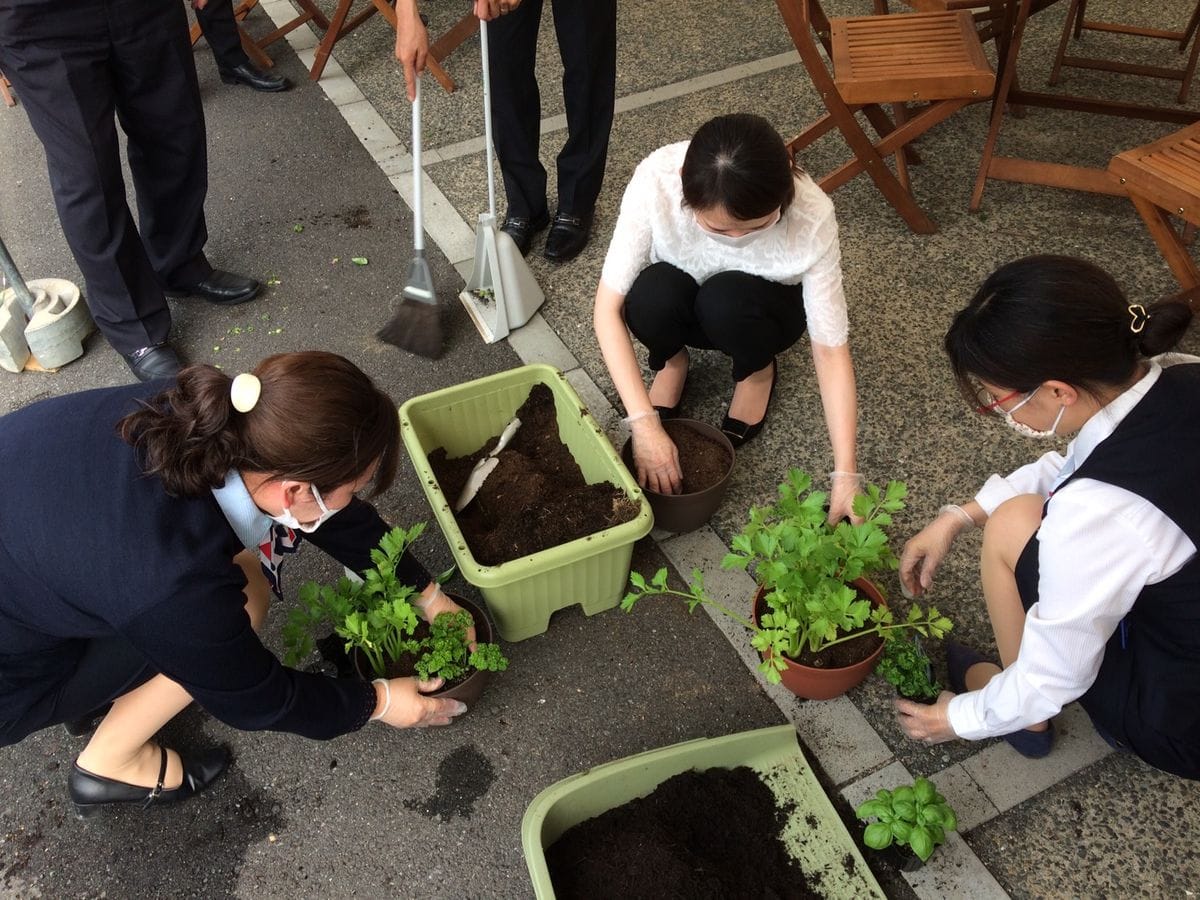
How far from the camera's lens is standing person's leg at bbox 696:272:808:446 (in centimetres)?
212

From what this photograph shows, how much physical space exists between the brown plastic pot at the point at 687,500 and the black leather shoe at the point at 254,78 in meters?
2.98

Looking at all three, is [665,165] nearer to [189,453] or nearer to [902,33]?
[189,453]

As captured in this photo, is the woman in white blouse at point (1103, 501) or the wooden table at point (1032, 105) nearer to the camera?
the woman in white blouse at point (1103, 501)

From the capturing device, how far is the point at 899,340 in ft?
9.16

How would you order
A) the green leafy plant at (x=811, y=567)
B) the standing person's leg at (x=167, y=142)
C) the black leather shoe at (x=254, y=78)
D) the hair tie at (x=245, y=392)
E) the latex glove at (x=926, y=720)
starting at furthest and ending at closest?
1. the black leather shoe at (x=254, y=78)
2. the standing person's leg at (x=167, y=142)
3. the latex glove at (x=926, y=720)
4. the green leafy plant at (x=811, y=567)
5. the hair tie at (x=245, y=392)

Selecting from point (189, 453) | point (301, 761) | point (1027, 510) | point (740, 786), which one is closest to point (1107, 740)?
point (1027, 510)

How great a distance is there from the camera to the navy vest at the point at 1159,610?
4.25 ft

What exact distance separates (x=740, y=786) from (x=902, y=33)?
8.59ft

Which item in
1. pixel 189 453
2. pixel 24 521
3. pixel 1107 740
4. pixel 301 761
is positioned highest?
pixel 189 453

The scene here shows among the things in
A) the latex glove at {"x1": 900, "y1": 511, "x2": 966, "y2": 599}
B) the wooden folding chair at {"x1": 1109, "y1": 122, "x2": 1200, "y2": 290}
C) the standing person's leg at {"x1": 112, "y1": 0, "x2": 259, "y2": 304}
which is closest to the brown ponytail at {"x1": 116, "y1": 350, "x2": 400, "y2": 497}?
the latex glove at {"x1": 900, "y1": 511, "x2": 966, "y2": 599}

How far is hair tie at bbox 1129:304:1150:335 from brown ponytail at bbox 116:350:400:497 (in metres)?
1.16

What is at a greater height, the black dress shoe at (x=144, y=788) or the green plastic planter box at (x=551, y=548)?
the green plastic planter box at (x=551, y=548)

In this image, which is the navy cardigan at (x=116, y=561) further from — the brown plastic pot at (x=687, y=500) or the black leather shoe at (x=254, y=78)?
the black leather shoe at (x=254, y=78)

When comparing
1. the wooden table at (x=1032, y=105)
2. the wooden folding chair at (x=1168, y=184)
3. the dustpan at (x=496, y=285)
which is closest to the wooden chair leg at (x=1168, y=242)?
the wooden folding chair at (x=1168, y=184)
